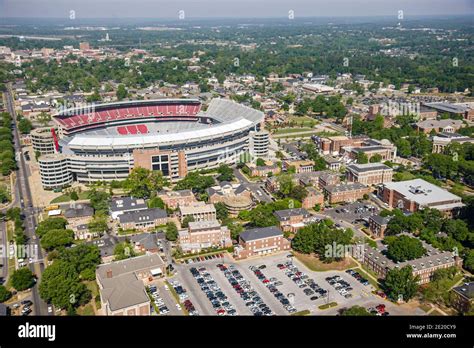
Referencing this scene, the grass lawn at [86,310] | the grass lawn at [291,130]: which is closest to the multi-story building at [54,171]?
the grass lawn at [86,310]

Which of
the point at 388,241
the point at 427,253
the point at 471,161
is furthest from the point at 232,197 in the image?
the point at 471,161

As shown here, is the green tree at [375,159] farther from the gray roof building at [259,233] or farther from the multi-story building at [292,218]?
the gray roof building at [259,233]

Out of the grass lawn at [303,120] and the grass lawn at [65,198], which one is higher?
the grass lawn at [303,120]

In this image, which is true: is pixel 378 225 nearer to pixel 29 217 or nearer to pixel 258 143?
pixel 258 143

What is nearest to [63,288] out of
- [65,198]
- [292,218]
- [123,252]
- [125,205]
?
[123,252]

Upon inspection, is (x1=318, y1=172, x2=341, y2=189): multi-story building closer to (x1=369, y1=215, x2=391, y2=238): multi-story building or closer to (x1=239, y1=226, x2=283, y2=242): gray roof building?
(x1=369, y1=215, x2=391, y2=238): multi-story building
